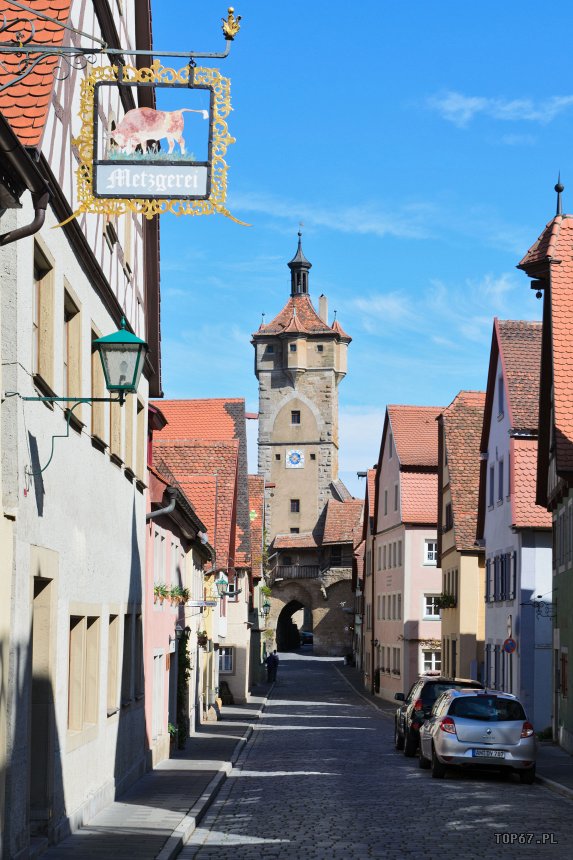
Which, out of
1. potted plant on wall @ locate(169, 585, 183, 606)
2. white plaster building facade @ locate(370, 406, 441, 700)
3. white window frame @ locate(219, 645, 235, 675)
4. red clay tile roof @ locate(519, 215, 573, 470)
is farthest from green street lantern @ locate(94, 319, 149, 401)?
white plaster building facade @ locate(370, 406, 441, 700)

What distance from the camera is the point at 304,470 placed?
10762 cm

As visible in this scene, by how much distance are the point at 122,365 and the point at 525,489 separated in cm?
2331

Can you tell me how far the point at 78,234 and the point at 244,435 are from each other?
35879mm

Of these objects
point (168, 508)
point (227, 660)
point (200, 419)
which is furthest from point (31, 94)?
point (200, 419)

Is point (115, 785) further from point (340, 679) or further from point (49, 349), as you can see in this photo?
point (340, 679)

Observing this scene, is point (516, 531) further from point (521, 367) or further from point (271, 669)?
point (271, 669)

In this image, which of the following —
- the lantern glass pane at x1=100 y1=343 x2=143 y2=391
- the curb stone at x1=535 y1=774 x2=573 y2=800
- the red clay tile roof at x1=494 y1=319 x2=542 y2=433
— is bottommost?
the curb stone at x1=535 y1=774 x2=573 y2=800

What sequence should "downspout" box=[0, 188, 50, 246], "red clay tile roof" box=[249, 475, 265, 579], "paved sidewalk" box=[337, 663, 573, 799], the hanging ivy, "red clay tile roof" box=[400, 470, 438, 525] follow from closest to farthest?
"downspout" box=[0, 188, 50, 246], "paved sidewalk" box=[337, 663, 573, 799], the hanging ivy, "red clay tile roof" box=[400, 470, 438, 525], "red clay tile roof" box=[249, 475, 265, 579]

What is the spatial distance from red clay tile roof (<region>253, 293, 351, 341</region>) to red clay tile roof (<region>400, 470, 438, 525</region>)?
56.8m

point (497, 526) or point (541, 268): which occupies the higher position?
point (541, 268)

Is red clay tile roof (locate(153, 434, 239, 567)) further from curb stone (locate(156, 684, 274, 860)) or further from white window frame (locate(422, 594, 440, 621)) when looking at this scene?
white window frame (locate(422, 594, 440, 621))

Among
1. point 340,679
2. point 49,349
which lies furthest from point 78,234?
point 340,679

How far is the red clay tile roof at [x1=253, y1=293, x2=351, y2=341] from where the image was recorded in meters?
111

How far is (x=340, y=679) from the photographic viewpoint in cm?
6994
